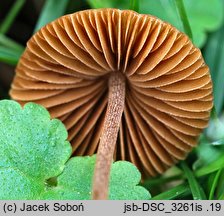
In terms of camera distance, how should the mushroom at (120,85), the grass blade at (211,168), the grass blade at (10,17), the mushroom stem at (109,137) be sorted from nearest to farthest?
the mushroom stem at (109,137) < the mushroom at (120,85) < the grass blade at (211,168) < the grass blade at (10,17)

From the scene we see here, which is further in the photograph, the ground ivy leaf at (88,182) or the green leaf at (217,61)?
the green leaf at (217,61)

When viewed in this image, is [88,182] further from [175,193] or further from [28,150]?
[175,193]

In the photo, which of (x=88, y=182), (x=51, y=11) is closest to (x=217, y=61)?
(x=51, y=11)

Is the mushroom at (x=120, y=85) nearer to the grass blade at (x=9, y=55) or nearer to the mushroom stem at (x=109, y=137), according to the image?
the mushroom stem at (x=109, y=137)

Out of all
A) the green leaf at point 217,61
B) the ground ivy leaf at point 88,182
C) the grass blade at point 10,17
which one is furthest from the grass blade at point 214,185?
the grass blade at point 10,17

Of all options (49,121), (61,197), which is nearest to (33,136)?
(49,121)

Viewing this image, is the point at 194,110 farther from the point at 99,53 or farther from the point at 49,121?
the point at 49,121
